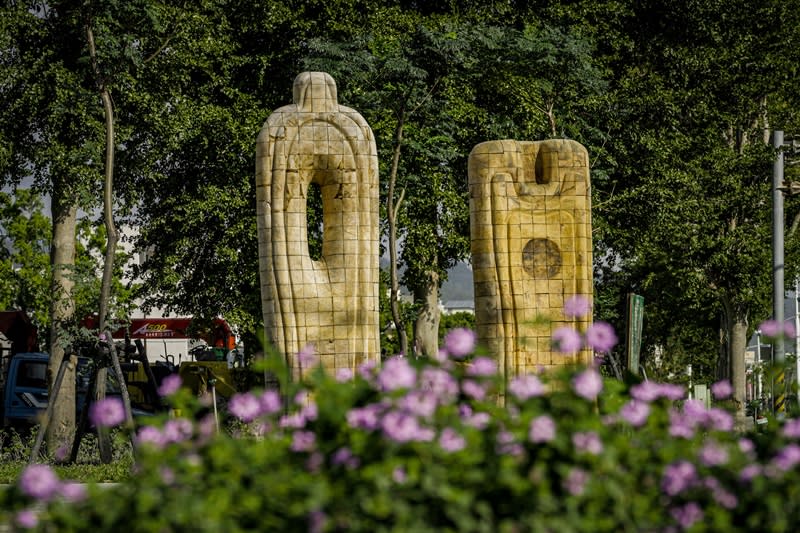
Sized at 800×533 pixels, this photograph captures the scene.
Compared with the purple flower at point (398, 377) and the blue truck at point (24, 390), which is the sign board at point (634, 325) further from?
the blue truck at point (24, 390)

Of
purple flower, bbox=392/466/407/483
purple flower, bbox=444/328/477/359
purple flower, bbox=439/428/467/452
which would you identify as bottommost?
purple flower, bbox=392/466/407/483

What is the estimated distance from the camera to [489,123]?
2683 centimetres

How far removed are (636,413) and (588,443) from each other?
1.72 ft

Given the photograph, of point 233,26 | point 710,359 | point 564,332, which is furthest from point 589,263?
point 710,359

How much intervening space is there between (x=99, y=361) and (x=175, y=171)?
10.8 meters

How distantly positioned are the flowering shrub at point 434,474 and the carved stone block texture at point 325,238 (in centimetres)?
822

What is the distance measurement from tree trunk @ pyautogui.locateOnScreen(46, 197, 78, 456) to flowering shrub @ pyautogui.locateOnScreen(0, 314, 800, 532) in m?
16.5

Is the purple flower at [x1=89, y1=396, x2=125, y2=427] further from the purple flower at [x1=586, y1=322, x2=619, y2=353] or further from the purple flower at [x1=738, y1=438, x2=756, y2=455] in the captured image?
the purple flower at [x1=738, y1=438, x2=756, y2=455]

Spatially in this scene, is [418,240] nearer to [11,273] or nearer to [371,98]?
[371,98]

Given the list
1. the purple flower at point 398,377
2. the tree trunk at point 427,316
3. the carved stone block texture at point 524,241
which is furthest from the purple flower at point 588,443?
the tree trunk at point 427,316

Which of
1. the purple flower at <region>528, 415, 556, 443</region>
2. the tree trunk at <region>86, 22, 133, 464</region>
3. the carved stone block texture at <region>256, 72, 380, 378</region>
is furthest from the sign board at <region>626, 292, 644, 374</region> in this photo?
the purple flower at <region>528, 415, 556, 443</region>

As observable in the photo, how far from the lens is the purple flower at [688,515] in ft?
15.2

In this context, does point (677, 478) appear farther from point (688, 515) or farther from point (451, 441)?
point (451, 441)

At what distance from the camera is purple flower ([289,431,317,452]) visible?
5054 mm
